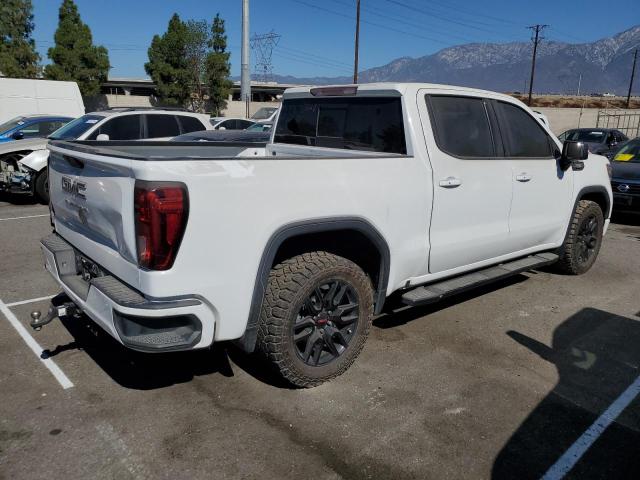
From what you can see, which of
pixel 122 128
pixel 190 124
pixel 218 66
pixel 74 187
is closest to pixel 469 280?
pixel 74 187

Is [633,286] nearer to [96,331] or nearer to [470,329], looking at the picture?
[470,329]

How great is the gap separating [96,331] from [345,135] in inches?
94.3

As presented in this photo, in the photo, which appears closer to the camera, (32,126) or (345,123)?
(345,123)

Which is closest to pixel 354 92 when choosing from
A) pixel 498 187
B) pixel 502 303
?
pixel 498 187

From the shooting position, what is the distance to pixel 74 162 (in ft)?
10.4

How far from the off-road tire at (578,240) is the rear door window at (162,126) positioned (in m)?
7.54

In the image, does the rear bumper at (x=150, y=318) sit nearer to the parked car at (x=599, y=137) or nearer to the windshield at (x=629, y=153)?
the windshield at (x=629, y=153)

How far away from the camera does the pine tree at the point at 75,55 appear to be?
1599 inches

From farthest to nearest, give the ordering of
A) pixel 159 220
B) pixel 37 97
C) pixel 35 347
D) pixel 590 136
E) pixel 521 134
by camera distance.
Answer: pixel 590 136 → pixel 37 97 → pixel 521 134 → pixel 35 347 → pixel 159 220

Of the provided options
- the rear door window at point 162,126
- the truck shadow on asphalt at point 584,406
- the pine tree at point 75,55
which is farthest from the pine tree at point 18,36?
the truck shadow on asphalt at point 584,406

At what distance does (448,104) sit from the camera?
4066 millimetres

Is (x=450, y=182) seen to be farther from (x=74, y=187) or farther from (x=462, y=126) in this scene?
(x=74, y=187)

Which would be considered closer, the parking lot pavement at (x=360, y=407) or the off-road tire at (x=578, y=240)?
the parking lot pavement at (x=360, y=407)

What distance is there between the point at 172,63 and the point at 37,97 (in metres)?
30.3
